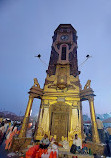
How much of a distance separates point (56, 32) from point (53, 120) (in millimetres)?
17216

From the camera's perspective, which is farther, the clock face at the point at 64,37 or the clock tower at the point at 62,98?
the clock face at the point at 64,37

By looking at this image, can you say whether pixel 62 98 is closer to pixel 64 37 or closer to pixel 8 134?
→ pixel 8 134

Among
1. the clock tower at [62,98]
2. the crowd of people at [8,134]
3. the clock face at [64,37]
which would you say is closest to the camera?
the crowd of people at [8,134]

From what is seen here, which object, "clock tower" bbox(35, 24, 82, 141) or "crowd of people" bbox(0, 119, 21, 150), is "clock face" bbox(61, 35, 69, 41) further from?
"crowd of people" bbox(0, 119, 21, 150)

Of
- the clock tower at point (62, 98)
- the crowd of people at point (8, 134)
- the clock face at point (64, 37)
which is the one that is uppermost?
the clock face at point (64, 37)

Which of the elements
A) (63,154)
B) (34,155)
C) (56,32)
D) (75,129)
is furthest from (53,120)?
(56,32)

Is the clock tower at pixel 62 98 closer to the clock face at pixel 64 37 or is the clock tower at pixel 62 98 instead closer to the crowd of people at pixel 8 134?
the clock face at pixel 64 37

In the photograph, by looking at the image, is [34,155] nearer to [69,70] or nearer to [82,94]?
[82,94]

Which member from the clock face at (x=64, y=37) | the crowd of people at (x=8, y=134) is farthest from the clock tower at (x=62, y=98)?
the crowd of people at (x=8, y=134)

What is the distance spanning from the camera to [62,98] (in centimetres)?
1159

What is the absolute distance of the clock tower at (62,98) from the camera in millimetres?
10133

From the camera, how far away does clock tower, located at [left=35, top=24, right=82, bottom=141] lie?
10133 mm

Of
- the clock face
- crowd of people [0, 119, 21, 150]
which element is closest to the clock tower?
the clock face

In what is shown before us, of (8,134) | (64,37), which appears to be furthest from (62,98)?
(64,37)
